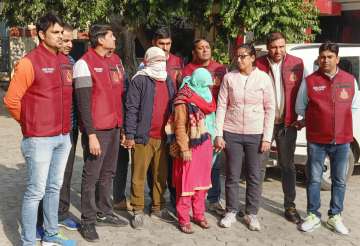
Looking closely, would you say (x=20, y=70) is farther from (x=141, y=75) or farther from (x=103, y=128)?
(x=141, y=75)

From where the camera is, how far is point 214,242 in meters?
4.62

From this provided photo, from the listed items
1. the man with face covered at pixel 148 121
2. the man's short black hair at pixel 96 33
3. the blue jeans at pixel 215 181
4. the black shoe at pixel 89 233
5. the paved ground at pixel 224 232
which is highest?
the man's short black hair at pixel 96 33

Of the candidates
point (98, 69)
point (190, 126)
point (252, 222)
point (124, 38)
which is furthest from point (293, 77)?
point (124, 38)

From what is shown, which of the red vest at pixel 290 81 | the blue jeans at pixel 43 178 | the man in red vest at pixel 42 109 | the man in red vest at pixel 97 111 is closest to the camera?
the man in red vest at pixel 42 109

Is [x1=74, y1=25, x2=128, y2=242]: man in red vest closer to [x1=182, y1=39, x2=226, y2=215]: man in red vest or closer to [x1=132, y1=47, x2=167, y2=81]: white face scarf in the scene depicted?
[x1=132, y1=47, x2=167, y2=81]: white face scarf

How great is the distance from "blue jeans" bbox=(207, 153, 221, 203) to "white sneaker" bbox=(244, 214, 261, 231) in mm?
490

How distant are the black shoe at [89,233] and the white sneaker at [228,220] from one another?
1.25 m

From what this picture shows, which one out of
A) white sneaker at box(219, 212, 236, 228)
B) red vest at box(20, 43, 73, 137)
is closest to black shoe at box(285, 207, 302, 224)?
white sneaker at box(219, 212, 236, 228)

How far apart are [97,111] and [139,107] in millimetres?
474

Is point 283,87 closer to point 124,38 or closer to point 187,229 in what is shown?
point 187,229

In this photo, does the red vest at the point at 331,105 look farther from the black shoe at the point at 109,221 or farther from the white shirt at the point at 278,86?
the black shoe at the point at 109,221

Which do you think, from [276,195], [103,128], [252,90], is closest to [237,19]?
[276,195]

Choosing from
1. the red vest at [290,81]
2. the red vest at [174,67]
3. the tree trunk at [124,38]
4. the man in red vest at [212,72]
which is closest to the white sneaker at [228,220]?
the man in red vest at [212,72]

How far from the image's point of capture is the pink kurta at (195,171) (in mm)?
4770
